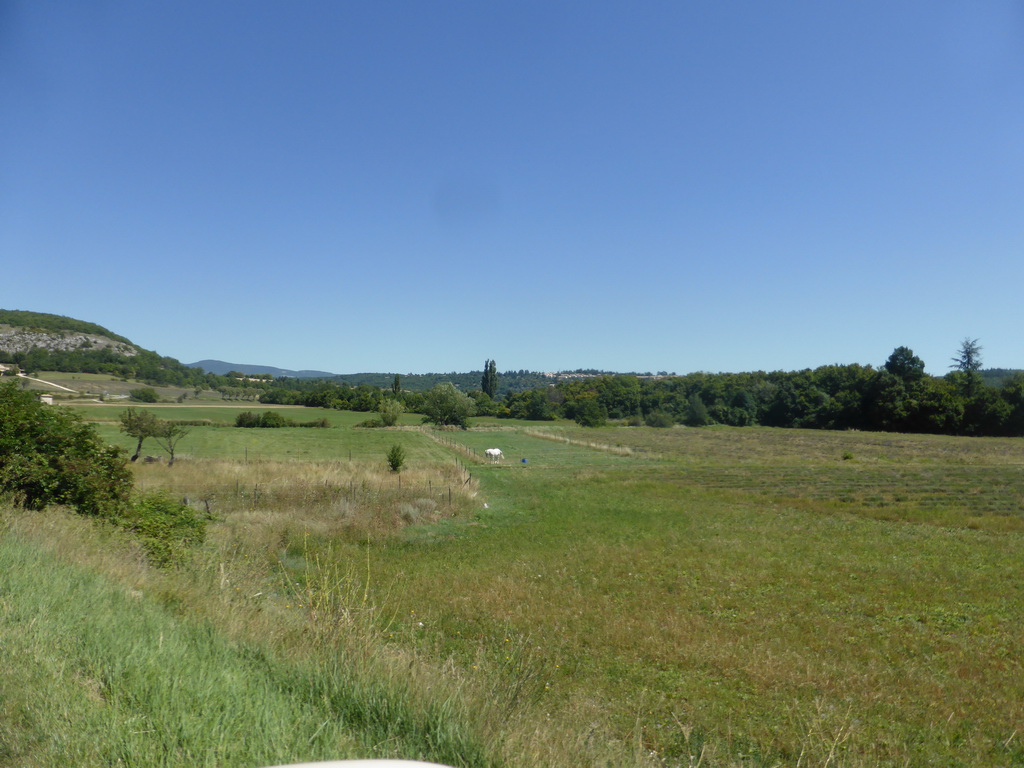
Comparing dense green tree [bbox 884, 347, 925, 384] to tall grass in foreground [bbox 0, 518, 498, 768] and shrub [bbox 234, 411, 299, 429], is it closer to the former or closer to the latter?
shrub [bbox 234, 411, 299, 429]

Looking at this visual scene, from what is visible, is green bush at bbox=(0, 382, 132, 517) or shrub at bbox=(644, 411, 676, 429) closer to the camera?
green bush at bbox=(0, 382, 132, 517)

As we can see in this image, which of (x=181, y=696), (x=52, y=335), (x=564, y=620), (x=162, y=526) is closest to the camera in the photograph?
(x=181, y=696)

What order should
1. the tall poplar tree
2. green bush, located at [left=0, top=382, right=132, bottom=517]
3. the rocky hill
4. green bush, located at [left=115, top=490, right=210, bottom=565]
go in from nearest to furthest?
1. green bush, located at [left=115, top=490, right=210, bottom=565]
2. green bush, located at [left=0, top=382, right=132, bottom=517]
3. the rocky hill
4. the tall poplar tree

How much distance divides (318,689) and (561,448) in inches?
2438

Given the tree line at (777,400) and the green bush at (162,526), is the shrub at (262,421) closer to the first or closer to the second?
the tree line at (777,400)

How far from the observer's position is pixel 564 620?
38.6 feet

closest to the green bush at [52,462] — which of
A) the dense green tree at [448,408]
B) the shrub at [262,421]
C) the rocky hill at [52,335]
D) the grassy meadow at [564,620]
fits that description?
the grassy meadow at [564,620]

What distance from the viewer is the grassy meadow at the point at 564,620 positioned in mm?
3787

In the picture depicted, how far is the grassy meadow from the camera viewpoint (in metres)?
3.79

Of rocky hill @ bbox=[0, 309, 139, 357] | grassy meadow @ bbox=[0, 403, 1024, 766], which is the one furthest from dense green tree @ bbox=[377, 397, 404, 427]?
grassy meadow @ bbox=[0, 403, 1024, 766]

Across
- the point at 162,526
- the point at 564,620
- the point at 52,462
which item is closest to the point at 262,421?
the point at 52,462

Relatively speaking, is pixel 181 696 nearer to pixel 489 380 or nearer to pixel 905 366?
pixel 905 366

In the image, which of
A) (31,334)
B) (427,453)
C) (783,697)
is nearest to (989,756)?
(783,697)

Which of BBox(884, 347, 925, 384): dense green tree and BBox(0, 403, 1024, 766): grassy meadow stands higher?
BBox(884, 347, 925, 384): dense green tree
